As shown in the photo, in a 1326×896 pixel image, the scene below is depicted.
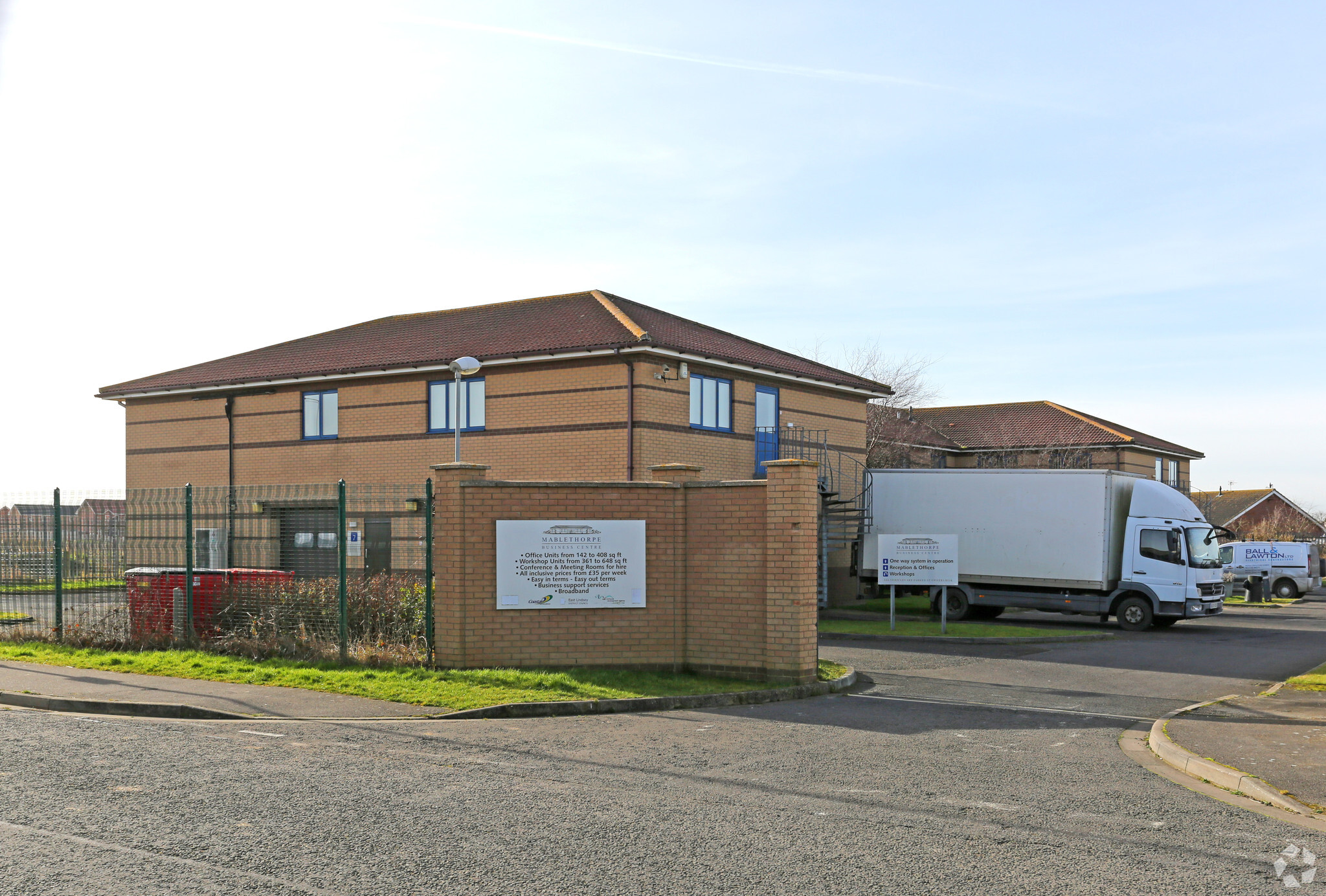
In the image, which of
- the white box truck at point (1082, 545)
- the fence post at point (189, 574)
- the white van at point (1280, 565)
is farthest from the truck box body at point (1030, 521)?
the white van at point (1280, 565)

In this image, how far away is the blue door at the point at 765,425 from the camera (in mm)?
25984

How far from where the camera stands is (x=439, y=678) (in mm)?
12000

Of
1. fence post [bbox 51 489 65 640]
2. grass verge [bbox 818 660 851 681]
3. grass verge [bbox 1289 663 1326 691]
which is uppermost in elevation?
fence post [bbox 51 489 65 640]

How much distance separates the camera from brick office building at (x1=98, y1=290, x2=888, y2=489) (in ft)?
76.0

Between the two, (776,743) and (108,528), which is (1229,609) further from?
(108,528)

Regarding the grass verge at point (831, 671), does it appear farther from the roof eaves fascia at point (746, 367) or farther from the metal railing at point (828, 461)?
the metal railing at point (828, 461)

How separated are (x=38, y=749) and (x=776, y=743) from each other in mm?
5915

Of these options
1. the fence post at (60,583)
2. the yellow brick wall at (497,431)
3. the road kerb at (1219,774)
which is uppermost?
the yellow brick wall at (497,431)

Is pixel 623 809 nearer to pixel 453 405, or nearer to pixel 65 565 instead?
pixel 65 565

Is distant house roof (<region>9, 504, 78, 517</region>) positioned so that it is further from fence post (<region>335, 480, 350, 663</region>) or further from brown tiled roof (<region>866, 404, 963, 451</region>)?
brown tiled roof (<region>866, 404, 963, 451</region>)

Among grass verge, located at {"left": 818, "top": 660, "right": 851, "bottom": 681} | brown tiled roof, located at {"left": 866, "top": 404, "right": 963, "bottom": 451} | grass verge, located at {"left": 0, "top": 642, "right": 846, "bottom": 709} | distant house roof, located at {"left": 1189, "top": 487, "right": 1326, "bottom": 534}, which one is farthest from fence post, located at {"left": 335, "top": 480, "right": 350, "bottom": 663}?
distant house roof, located at {"left": 1189, "top": 487, "right": 1326, "bottom": 534}

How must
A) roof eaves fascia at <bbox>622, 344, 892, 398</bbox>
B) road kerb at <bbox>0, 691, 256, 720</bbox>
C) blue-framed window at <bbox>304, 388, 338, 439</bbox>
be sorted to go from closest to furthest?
road kerb at <bbox>0, 691, 256, 720</bbox>
roof eaves fascia at <bbox>622, 344, 892, 398</bbox>
blue-framed window at <bbox>304, 388, 338, 439</bbox>

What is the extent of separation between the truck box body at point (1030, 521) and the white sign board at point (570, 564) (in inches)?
498

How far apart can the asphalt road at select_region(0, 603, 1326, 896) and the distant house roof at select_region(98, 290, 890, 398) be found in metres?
13.3
